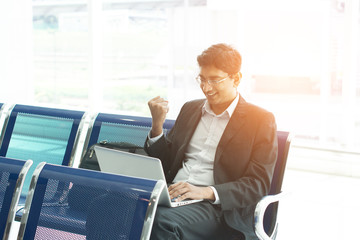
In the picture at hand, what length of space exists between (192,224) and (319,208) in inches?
93.4

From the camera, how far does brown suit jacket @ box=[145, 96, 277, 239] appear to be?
228cm

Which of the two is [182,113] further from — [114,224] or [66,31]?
[66,31]

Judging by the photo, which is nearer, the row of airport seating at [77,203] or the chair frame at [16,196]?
the row of airport seating at [77,203]

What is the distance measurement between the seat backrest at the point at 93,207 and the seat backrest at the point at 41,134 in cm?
117

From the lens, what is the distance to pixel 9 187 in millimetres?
1775

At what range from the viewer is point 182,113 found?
8.77ft

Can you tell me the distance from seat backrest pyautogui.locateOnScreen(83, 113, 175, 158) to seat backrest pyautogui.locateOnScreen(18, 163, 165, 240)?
1.09 meters

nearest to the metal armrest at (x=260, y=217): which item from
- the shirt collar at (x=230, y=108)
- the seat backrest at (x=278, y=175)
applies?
the seat backrest at (x=278, y=175)

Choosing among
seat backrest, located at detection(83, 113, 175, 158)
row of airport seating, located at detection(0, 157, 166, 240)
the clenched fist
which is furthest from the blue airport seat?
row of airport seating, located at detection(0, 157, 166, 240)

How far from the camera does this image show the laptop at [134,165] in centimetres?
211

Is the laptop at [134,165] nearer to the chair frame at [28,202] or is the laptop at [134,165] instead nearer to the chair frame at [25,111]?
the chair frame at [28,202]

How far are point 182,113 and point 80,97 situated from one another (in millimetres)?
4312

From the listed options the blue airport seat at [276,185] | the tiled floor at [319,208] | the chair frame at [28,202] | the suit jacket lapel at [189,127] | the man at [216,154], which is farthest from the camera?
the tiled floor at [319,208]

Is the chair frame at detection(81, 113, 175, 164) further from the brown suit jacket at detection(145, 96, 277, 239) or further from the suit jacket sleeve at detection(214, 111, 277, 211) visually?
the suit jacket sleeve at detection(214, 111, 277, 211)
